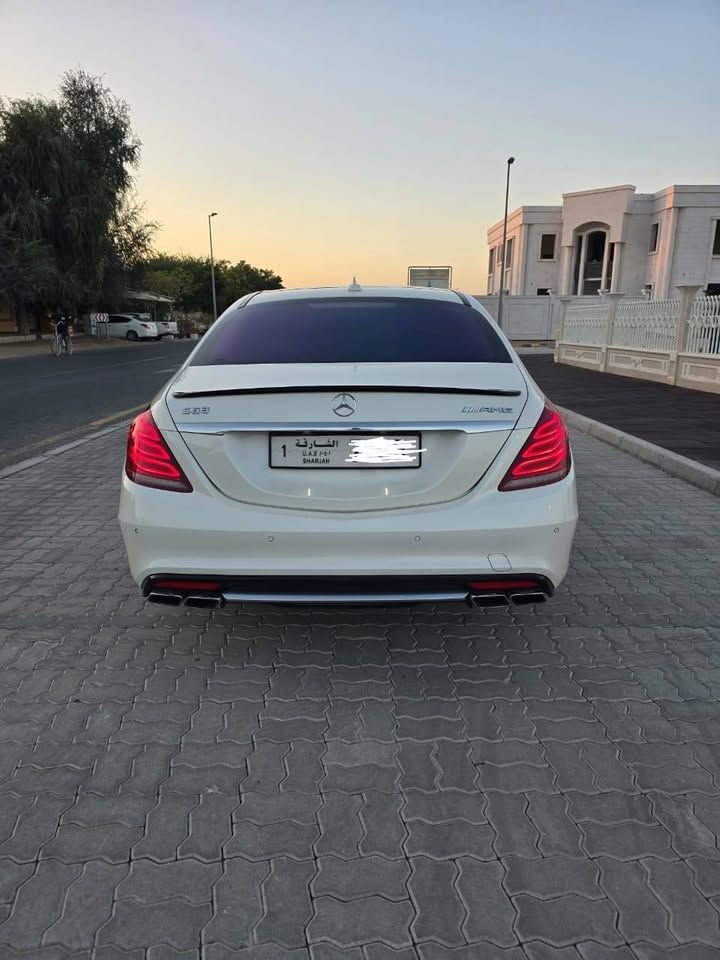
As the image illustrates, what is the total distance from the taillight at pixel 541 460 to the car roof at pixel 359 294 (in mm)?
1291

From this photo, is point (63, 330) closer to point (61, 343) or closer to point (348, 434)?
point (61, 343)

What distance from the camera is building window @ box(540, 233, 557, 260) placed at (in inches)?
2026

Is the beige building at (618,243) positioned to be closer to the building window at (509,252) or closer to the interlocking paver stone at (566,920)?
the building window at (509,252)

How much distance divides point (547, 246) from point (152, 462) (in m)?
53.8

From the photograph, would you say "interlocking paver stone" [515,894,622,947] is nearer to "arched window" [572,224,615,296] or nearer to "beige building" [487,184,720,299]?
"beige building" [487,184,720,299]

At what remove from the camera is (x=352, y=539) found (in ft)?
8.76

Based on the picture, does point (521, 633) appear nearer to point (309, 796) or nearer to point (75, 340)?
point (309, 796)

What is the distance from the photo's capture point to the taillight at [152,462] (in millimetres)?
2779

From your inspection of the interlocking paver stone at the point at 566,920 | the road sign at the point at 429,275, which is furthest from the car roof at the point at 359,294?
the road sign at the point at 429,275

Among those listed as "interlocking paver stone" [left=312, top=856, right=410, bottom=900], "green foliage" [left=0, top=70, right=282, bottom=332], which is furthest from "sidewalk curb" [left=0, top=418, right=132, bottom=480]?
"green foliage" [left=0, top=70, right=282, bottom=332]

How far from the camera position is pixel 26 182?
117 ft

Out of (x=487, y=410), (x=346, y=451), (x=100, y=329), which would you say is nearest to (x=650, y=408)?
(x=487, y=410)

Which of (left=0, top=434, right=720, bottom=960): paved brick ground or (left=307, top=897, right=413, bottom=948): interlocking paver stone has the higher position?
(left=307, top=897, right=413, bottom=948): interlocking paver stone

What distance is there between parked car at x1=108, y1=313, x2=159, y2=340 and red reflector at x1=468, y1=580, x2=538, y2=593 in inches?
1901
